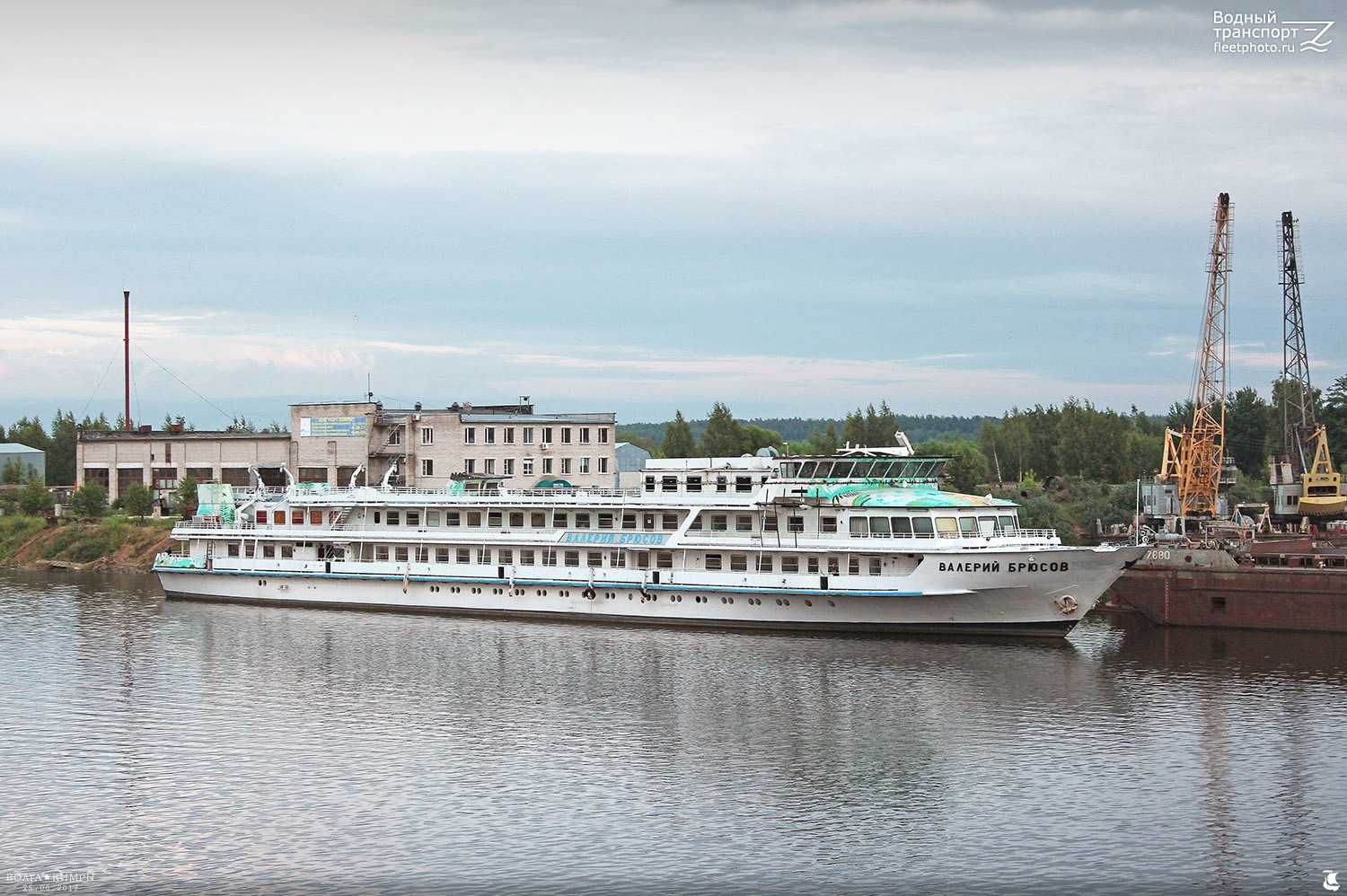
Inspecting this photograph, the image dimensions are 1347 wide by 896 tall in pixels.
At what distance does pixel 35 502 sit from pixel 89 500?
8832mm

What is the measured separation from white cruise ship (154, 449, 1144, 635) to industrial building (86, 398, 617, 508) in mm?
18709

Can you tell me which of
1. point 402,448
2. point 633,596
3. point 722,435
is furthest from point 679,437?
point 633,596

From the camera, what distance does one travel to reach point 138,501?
106 meters

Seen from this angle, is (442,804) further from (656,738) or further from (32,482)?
(32,482)

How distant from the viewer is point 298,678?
49.7 metres

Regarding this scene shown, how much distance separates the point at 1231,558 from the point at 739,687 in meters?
27.8

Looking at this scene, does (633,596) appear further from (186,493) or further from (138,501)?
(138,501)

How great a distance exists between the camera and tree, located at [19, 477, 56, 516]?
11362cm

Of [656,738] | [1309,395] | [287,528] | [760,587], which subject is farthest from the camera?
[1309,395]

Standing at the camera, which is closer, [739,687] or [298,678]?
[739,687]

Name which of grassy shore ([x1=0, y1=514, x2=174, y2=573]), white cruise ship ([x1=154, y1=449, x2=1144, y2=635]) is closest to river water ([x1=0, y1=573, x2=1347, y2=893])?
white cruise ship ([x1=154, y1=449, x2=1144, y2=635])

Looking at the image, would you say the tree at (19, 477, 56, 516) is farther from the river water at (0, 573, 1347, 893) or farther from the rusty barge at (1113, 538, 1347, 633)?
the rusty barge at (1113, 538, 1347, 633)

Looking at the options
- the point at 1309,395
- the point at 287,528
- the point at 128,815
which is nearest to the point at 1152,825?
the point at 128,815

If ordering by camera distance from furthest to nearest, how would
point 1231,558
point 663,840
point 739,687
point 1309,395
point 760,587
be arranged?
point 1309,395 < point 1231,558 < point 760,587 < point 739,687 < point 663,840
